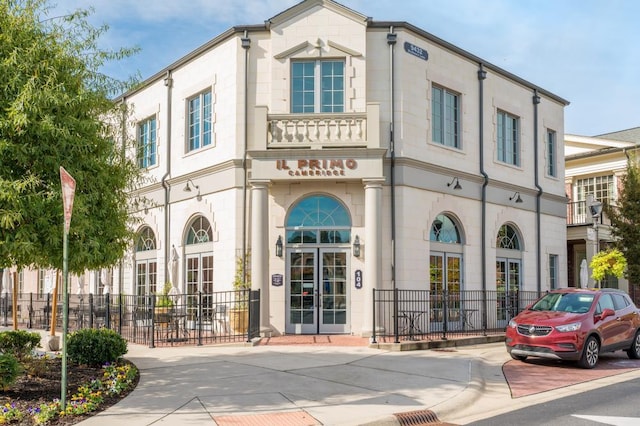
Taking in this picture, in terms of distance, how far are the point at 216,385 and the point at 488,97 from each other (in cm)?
1445

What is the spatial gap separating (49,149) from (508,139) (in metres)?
16.6

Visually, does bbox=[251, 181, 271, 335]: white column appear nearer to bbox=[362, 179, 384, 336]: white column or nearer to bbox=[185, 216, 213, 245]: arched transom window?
bbox=[362, 179, 384, 336]: white column

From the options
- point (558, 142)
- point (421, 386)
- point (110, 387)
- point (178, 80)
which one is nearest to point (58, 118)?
point (110, 387)

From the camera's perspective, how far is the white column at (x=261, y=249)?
16.3 meters

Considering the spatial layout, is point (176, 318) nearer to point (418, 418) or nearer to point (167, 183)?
point (167, 183)

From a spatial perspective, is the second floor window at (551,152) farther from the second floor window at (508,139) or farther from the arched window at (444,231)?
the arched window at (444,231)

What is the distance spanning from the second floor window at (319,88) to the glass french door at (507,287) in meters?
Answer: 7.57

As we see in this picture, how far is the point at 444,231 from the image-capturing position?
744 inches

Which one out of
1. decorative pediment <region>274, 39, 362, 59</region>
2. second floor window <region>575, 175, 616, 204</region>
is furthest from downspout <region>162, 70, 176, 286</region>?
second floor window <region>575, 175, 616, 204</region>

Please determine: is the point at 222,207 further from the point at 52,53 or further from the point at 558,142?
the point at 558,142

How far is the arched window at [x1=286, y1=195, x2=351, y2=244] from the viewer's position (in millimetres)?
17062

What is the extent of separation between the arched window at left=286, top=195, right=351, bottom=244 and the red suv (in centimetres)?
530

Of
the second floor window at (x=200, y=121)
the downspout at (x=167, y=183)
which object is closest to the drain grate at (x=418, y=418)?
the second floor window at (x=200, y=121)

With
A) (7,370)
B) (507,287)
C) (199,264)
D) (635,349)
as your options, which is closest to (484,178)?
(507,287)
